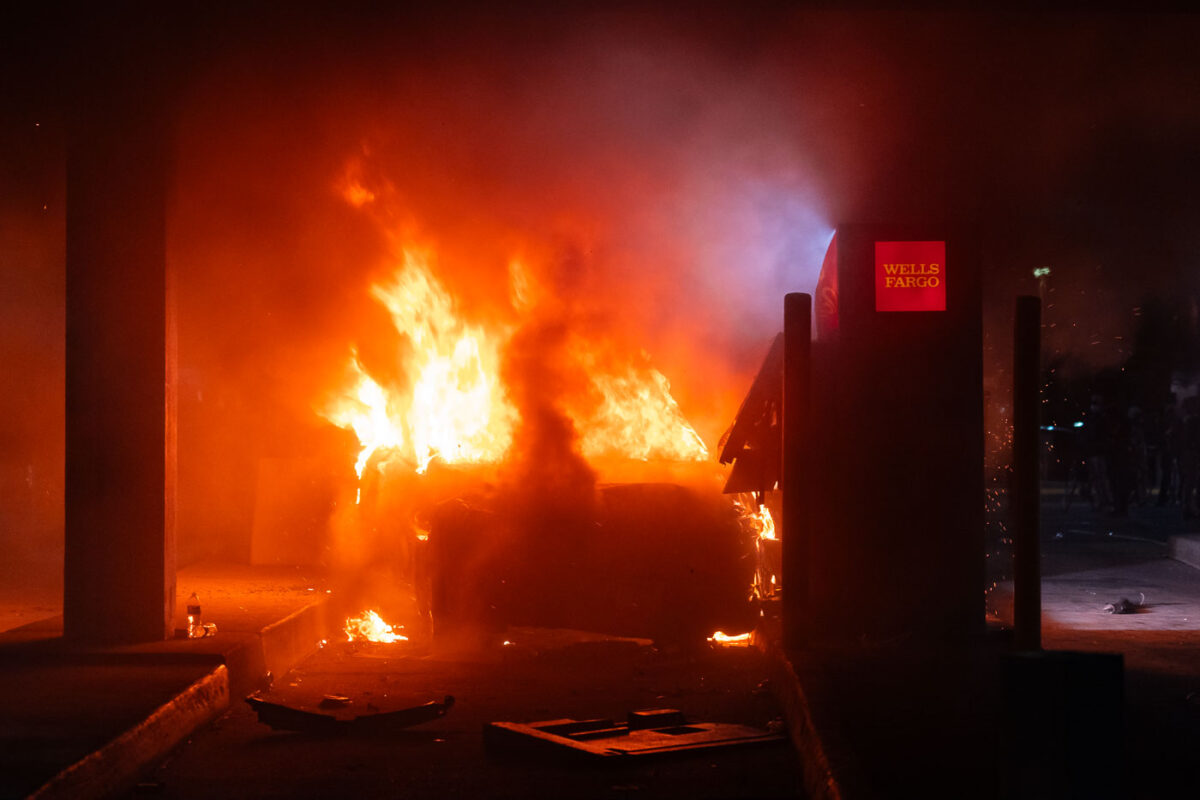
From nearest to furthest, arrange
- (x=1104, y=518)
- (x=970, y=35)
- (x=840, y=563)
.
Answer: (x=840, y=563) < (x=970, y=35) < (x=1104, y=518)

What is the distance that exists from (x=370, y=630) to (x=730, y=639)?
3598mm

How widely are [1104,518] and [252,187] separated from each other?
16.5 meters

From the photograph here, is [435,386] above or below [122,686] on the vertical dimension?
above

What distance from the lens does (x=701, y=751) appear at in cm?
651

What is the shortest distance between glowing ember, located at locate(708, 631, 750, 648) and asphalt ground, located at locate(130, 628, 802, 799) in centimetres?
21

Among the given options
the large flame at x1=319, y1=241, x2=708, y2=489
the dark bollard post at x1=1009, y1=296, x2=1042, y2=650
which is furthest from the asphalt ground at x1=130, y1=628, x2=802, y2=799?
the large flame at x1=319, y1=241, x2=708, y2=489

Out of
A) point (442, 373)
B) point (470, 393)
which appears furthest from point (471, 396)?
point (442, 373)

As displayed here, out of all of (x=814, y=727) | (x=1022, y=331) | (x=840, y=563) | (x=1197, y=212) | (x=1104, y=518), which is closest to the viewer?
(x=814, y=727)

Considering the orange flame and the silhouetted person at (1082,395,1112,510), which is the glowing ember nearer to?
the orange flame

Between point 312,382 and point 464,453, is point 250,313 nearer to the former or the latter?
point 312,382

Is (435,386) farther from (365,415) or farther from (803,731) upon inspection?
(803,731)

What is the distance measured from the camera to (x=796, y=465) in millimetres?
8727

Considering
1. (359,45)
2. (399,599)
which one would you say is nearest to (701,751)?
(399,599)

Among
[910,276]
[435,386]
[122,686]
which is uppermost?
[910,276]
